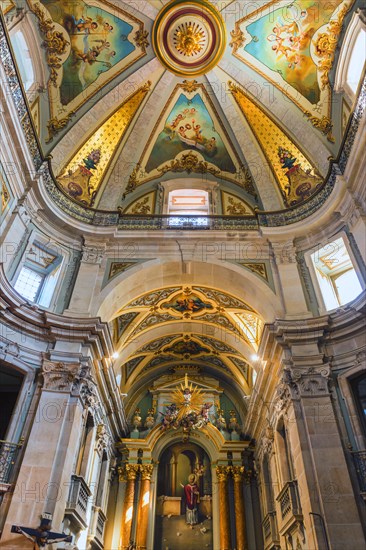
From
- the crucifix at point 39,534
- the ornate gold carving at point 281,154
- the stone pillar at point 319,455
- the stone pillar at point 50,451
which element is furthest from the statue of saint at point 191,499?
the ornate gold carving at point 281,154

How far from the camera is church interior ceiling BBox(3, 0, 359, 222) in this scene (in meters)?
13.1

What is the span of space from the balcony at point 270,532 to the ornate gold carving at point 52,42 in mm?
15300

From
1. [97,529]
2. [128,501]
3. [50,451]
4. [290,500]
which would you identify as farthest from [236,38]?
[128,501]

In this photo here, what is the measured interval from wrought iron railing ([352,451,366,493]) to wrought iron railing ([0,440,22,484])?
7124 millimetres

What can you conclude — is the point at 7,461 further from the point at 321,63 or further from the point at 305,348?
the point at 321,63

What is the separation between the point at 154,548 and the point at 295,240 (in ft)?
39.8

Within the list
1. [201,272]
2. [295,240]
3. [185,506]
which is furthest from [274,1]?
[185,506]

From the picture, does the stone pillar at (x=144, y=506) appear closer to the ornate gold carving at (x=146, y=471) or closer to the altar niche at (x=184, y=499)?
the ornate gold carving at (x=146, y=471)

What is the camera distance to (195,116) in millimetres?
15578

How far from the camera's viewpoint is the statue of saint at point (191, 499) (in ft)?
52.9

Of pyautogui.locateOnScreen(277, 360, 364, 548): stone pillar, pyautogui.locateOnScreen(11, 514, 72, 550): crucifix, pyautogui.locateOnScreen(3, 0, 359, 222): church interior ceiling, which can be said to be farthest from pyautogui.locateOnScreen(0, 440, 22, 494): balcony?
pyautogui.locateOnScreen(3, 0, 359, 222): church interior ceiling

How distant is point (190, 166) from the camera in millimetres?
16172

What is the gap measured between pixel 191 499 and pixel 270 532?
3.93m

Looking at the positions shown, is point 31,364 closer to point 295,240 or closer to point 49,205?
point 49,205
